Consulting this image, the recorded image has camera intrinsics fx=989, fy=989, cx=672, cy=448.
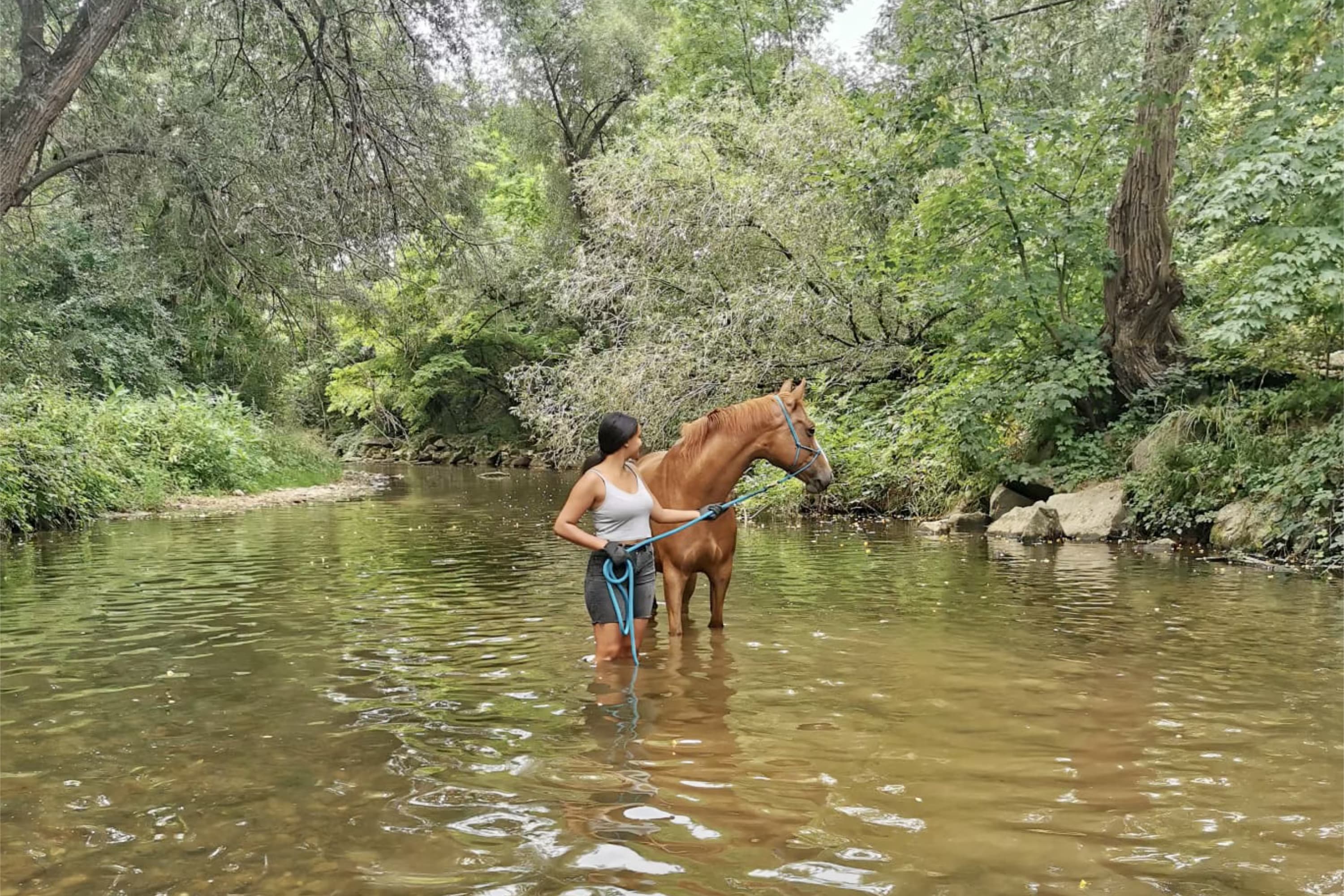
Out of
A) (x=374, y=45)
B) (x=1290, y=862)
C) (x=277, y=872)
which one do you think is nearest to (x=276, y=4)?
(x=374, y=45)

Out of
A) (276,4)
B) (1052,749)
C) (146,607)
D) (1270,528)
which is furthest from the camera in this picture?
(1270,528)

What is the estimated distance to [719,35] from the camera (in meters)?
33.1

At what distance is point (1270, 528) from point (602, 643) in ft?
28.5

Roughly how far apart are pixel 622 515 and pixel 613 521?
2.6 inches

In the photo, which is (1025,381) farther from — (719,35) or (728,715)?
(719,35)

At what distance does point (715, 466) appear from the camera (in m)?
7.12

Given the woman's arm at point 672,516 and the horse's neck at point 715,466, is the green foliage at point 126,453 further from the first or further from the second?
Result: the woman's arm at point 672,516

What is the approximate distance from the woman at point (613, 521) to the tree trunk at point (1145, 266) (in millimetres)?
10333

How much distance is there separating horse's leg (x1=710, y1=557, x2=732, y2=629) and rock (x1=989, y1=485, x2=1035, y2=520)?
30.1ft

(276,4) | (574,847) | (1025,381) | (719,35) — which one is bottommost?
(574,847)

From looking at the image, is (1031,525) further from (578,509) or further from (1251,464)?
(578,509)

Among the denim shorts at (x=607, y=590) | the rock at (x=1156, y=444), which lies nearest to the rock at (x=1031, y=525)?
the rock at (x=1156, y=444)

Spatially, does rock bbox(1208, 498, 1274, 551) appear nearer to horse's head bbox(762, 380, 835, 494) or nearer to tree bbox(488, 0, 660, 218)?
horse's head bbox(762, 380, 835, 494)

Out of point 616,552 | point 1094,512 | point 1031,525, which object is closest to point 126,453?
point 1031,525
